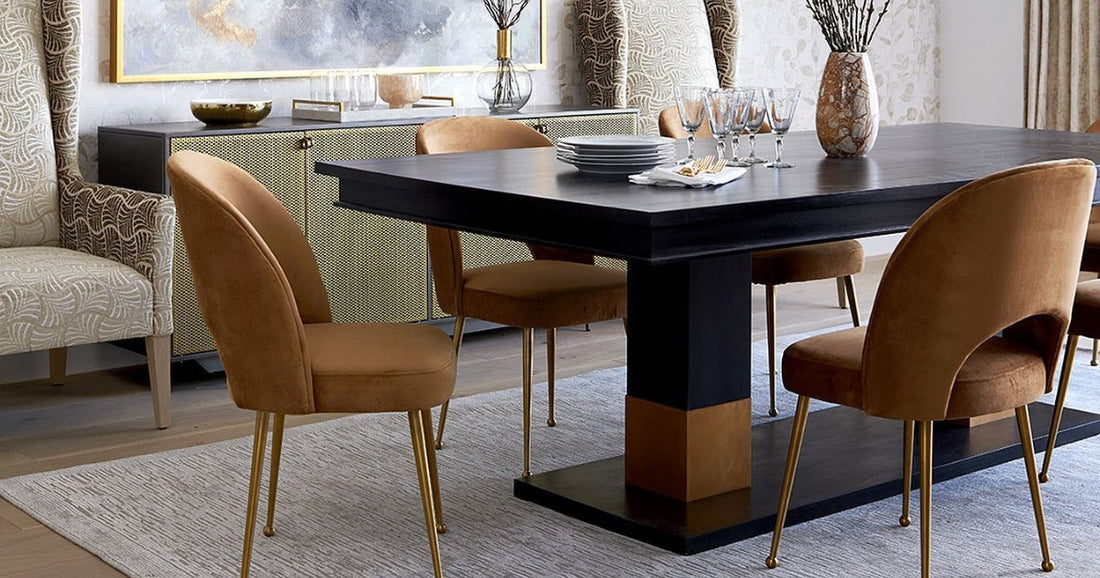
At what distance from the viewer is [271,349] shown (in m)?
2.48

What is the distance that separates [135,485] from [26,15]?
1.54 meters

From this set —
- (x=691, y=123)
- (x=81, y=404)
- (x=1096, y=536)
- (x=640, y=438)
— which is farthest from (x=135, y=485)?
(x=1096, y=536)

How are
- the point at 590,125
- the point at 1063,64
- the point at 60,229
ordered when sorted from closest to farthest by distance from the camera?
the point at 60,229 → the point at 590,125 → the point at 1063,64

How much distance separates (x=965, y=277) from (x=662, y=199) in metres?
0.52

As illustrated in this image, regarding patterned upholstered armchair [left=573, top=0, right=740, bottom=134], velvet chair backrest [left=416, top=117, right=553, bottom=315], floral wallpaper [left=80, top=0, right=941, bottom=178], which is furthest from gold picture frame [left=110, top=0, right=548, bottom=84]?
velvet chair backrest [left=416, top=117, right=553, bottom=315]

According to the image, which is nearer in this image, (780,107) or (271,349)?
(271,349)

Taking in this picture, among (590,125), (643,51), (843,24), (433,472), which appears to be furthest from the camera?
(643,51)

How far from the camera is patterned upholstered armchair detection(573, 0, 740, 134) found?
17.6 feet

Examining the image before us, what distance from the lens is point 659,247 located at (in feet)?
7.66

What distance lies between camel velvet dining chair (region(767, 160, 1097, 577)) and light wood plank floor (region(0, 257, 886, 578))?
1.45 m

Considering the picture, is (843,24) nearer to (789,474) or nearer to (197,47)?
(789,474)

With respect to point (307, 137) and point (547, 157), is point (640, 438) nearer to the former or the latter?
point (547, 157)

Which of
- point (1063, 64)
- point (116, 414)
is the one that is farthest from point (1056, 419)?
point (1063, 64)

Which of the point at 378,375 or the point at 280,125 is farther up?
the point at 280,125
